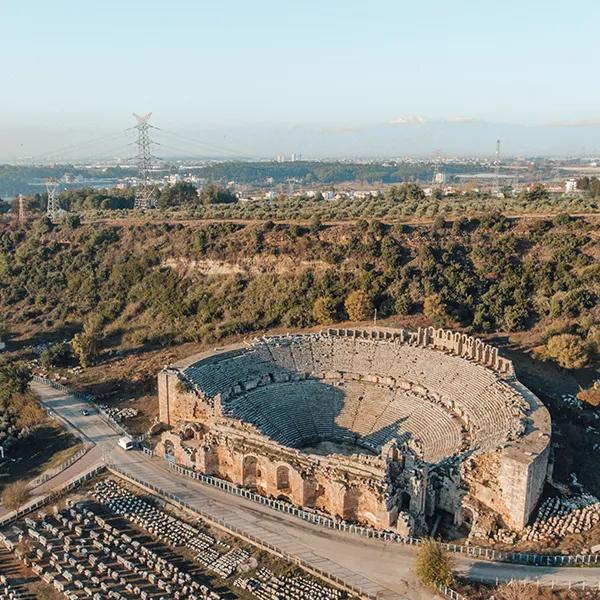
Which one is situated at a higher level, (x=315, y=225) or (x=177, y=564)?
(x=315, y=225)

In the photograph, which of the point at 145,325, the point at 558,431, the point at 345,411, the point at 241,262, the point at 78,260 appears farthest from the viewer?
the point at 78,260

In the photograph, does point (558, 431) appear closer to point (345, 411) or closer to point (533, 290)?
point (345, 411)

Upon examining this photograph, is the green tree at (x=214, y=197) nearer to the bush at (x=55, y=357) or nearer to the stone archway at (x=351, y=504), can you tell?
the bush at (x=55, y=357)

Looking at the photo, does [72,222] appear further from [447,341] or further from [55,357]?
[447,341]

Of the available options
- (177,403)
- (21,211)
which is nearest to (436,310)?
(177,403)

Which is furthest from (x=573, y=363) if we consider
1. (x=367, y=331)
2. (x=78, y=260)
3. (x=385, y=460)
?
(x=78, y=260)

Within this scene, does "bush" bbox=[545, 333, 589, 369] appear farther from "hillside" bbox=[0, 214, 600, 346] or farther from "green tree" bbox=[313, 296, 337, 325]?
"green tree" bbox=[313, 296, 337, 325]

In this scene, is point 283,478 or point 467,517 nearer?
point 467,517
